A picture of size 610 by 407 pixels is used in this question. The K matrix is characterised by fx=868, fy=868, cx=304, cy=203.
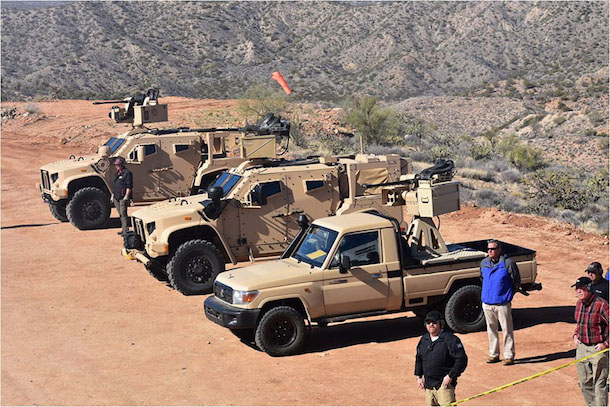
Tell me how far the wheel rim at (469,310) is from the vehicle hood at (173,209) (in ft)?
15.8

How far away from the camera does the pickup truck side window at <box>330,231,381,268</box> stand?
11039 millimetres

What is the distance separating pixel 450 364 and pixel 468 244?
5472 mm

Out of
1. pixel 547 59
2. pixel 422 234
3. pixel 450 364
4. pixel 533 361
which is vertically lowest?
pixel 533 361

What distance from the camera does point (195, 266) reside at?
46.4 ft

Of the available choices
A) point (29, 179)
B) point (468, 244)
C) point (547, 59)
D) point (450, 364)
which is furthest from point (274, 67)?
point (450, 364)

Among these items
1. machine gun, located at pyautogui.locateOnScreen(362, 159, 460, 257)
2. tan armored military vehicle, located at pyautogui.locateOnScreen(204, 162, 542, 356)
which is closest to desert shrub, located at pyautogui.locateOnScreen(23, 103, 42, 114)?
tan armored military vehicle, located at pyautogui.locateOnScreen(204, 162, 542, 356)

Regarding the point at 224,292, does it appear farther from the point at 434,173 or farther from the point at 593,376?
the point at 593,376

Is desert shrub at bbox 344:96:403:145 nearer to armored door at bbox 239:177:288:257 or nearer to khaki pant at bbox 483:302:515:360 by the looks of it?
armored door at bbox 239:177:288:257

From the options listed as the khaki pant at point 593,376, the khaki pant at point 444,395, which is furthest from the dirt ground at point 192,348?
the khaki pant at point 444,395

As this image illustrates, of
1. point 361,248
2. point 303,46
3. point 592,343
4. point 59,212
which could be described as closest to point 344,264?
point 361,248

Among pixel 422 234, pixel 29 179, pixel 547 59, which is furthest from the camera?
pixel 547 59

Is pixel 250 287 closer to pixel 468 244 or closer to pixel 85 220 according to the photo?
pixel 468 244

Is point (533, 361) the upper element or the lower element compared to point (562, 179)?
lower

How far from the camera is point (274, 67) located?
79000 millimetres
